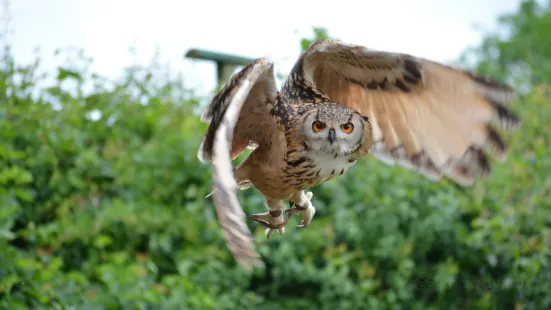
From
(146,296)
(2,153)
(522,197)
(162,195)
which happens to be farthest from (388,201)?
(2,153)

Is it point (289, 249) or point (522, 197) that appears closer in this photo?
point (289, 249)

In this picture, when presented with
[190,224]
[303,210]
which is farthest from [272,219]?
[190,224]

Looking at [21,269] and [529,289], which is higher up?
[21,269]

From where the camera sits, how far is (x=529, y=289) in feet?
16.8

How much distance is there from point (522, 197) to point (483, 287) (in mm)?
696

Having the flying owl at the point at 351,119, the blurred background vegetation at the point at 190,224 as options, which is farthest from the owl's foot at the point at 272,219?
the blurred background vegetation at the point at 190,224

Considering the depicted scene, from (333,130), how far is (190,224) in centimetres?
228

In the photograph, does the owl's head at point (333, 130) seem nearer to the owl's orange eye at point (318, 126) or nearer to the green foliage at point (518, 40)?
the owl's orange eye at point (318, 126)

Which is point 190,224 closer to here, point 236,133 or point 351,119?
point 236,133

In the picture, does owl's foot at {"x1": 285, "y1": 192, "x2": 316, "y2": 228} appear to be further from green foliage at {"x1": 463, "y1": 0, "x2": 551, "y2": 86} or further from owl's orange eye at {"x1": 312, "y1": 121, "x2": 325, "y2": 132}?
green foliage at {"x1": 463, "y1": 0, "x2": 551, "y2": 86}

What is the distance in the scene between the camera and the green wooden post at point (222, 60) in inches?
168

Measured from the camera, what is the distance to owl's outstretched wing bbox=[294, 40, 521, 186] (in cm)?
217

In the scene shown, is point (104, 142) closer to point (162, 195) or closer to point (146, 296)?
point (162, 195)

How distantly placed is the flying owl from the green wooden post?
180 centimetres
